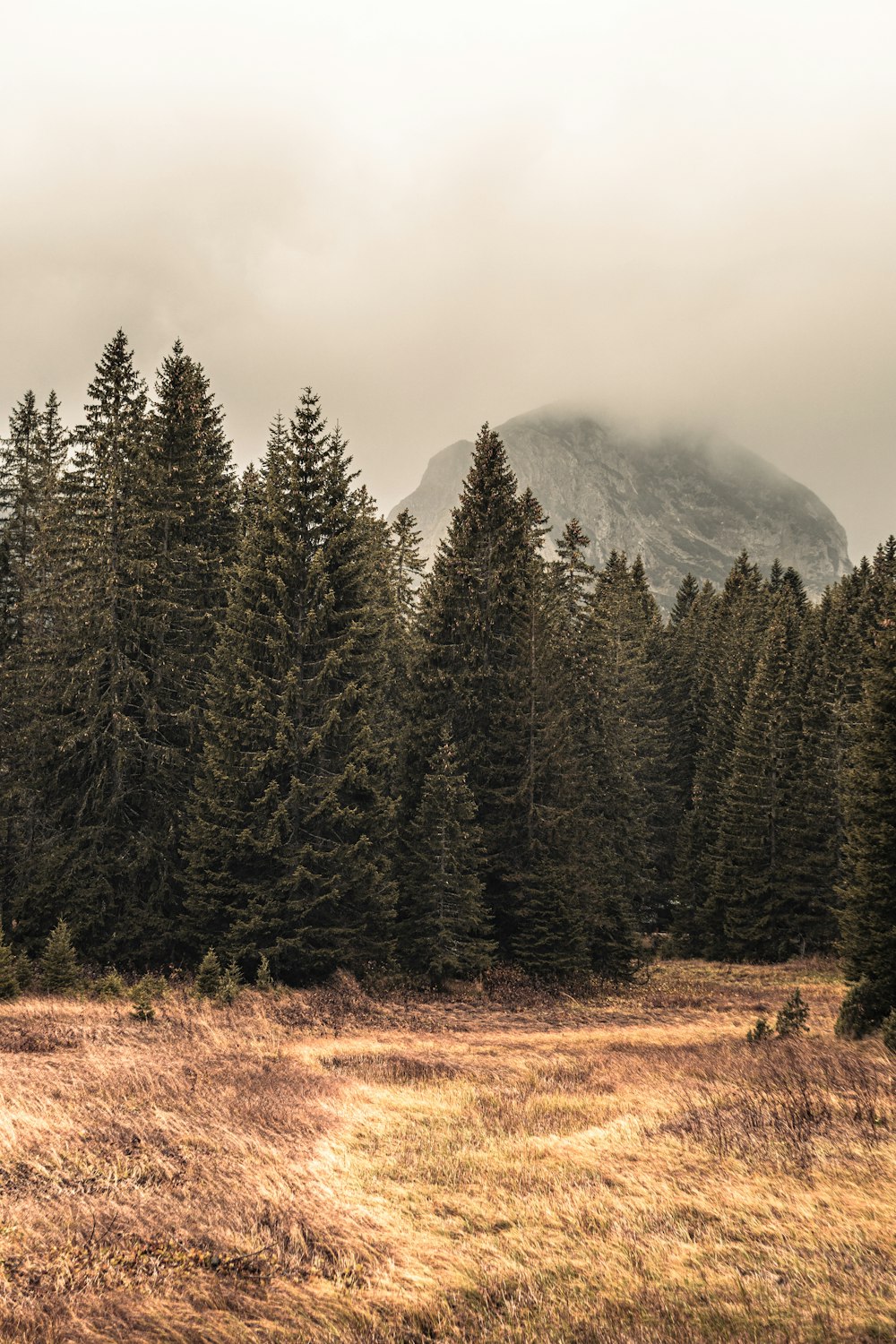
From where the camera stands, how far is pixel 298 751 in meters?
21.3

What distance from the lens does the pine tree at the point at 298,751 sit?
20531 millimetres

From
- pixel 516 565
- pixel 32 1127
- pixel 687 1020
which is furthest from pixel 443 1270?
pixel 516 565

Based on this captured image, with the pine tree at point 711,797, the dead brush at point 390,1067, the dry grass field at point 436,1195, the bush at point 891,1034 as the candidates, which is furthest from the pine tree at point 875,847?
the pine tree at point 711,797

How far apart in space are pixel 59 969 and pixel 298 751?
A: 7.75 m

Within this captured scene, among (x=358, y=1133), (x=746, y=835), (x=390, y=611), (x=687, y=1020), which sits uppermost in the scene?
(x=390, y=611)

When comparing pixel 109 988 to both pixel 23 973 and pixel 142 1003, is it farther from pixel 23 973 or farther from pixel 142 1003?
pixel 142 1003

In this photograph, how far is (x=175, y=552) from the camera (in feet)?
79.8

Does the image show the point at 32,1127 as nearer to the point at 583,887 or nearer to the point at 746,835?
the point at 583,887

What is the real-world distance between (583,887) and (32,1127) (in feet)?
66.6

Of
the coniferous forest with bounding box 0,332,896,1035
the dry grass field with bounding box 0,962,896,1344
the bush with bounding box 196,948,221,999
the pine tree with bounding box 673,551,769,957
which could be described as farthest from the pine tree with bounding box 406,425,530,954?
the pine tree with bounding box 673,551,769,957

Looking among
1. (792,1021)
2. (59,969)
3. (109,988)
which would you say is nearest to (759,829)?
(792,1021)

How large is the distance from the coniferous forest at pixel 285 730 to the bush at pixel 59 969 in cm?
143

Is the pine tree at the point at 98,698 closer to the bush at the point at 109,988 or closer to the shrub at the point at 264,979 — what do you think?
the bush at the point at 109,988

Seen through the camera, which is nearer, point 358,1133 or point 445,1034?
point 358,1133
